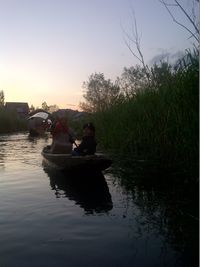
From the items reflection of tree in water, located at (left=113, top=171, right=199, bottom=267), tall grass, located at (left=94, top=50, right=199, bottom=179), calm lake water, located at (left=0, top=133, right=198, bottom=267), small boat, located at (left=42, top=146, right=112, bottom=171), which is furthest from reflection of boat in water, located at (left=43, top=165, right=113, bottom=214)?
tall grass, located at (left=94, top=50, right=199, bottom=179)

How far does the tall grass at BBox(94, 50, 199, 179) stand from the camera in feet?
30.3

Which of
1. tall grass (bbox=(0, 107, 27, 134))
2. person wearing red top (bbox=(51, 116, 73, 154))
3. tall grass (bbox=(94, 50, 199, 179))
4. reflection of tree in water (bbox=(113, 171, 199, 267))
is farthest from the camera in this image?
tall grass (bbox=(0, 107, 27, 134))

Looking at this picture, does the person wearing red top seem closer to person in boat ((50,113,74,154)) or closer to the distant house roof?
person in boat ((50,113,74,154))

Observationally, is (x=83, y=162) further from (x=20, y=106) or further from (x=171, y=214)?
(x=20, y=106)

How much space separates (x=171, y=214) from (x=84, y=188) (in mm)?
3324

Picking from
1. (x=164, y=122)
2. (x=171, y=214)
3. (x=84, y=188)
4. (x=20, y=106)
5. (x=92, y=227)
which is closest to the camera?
(x=92, y=227)

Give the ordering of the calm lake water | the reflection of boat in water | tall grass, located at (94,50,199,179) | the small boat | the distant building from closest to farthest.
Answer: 1. the calm lake water
2. the reflection of boat in water
3. tall grass, located at (94,50,199,179)
4. the small boat
5. the distant building

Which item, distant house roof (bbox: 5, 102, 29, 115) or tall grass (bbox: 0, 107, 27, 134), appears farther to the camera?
distant house roof (bbox: 5, 102, 29, 115)

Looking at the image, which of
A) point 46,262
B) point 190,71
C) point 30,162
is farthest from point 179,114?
point 30,162

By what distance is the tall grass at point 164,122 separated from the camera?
30.3 feet

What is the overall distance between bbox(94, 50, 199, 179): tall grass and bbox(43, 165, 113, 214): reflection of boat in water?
6.78 ft

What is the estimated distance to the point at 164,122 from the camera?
37.8 feet

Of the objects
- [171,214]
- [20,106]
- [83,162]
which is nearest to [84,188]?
[83,162]

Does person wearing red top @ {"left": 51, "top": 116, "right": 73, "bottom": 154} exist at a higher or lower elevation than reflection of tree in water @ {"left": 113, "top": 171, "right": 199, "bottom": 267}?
higher
